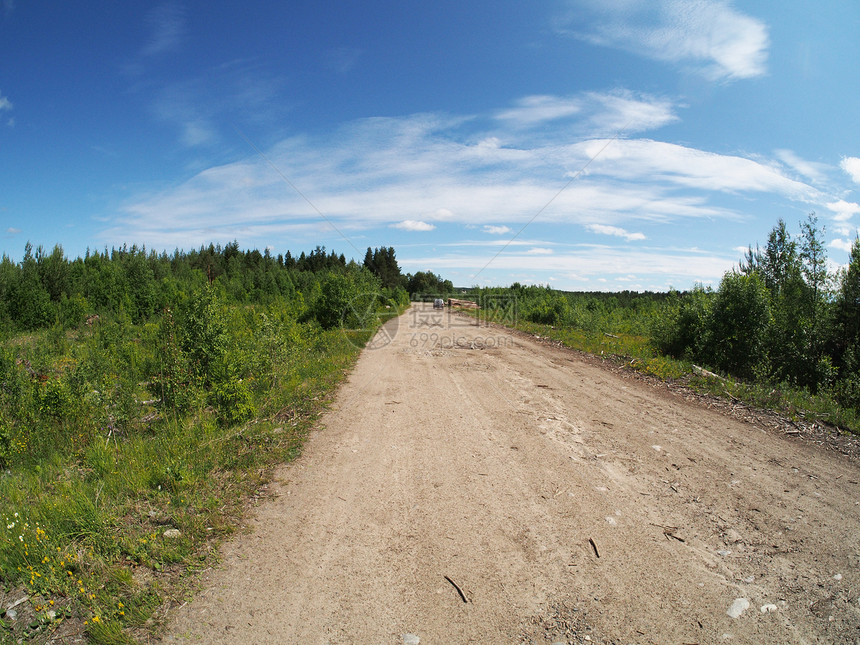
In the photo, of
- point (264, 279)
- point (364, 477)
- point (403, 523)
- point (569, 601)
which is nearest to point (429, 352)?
point (364, 477)

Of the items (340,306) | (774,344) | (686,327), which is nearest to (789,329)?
(774,344)

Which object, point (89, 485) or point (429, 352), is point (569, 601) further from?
point (429, 352)

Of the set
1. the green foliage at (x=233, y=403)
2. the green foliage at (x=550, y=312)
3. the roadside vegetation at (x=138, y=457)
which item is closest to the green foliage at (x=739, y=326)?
the roadside vegetation at (x=138, y=457)

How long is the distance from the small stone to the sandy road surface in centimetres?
3

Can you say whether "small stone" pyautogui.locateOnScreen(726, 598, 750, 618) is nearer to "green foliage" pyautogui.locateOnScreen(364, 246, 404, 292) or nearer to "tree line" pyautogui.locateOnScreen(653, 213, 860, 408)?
"tree line" pyautogui.locateOnScreen(653, 213, 860, 408)

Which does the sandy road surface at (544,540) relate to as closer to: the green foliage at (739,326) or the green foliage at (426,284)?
the green foliage at (739,326)

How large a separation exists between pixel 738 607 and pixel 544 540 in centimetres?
135

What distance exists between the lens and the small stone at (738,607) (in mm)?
2711

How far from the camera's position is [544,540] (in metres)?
3.46

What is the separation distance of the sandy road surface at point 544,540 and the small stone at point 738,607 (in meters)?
0.03

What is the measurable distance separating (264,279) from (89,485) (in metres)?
42.9

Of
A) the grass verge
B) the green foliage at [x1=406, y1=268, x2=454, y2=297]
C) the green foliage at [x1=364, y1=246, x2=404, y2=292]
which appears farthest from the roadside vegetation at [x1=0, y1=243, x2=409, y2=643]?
the green foliage at [x1=406, y1=268, x2=454, y2=297]

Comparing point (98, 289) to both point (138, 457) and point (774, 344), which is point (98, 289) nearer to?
point (138, 457)

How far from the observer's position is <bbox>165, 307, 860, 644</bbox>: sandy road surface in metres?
2.61
